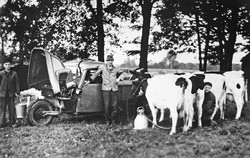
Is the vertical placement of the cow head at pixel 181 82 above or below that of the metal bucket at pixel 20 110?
above

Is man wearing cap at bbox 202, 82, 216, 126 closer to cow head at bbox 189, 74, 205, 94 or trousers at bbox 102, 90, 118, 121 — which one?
cow head at bbox 189, 74, 205, 94

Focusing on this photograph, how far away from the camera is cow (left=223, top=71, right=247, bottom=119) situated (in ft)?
29.1

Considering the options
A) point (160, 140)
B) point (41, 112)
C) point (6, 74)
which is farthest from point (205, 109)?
point (6, 74)

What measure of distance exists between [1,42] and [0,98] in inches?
589

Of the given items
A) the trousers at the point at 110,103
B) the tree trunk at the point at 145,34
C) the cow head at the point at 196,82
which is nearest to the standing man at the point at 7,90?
the trousers at the point at 110,103

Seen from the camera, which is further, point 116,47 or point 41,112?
point 116,47

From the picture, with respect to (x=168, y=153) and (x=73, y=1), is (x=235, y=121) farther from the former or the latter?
(x=73, y=1)

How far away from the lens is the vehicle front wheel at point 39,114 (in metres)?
8.31

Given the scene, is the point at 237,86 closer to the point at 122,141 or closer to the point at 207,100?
the point at 207,100

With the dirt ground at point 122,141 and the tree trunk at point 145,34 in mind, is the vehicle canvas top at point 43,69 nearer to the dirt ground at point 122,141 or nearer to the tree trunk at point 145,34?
the dirt ground at point 122,141

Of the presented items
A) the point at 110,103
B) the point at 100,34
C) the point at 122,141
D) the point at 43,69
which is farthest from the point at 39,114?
the point at 100,34

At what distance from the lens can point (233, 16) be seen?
20.6m

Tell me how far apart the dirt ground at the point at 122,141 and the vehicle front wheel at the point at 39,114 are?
22 cm

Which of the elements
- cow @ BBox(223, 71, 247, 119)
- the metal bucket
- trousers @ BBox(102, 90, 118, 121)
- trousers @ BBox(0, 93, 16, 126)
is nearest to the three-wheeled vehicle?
trousers @ BBox(102, 90, 118, 121)
